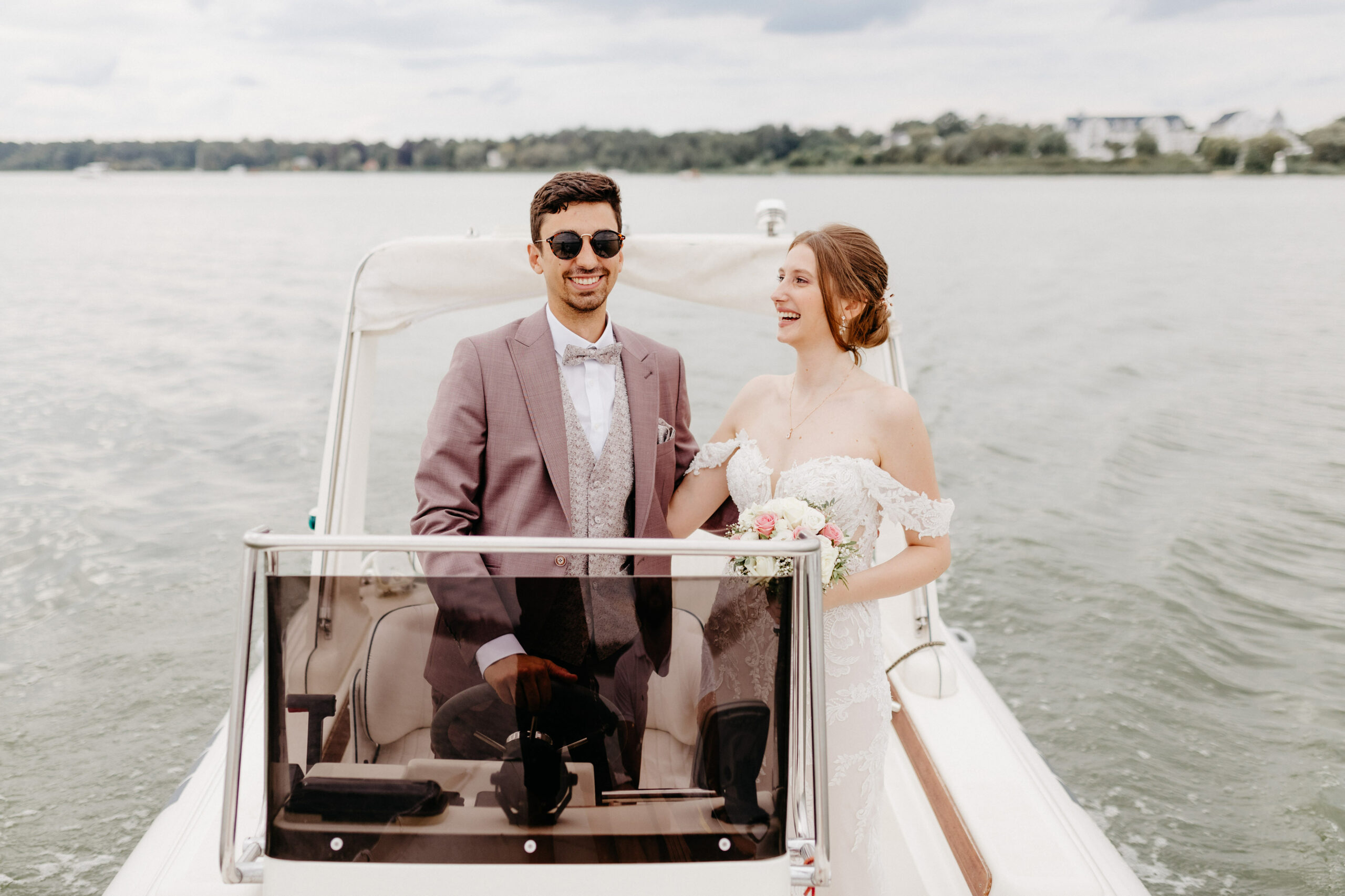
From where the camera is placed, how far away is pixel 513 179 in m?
63.7

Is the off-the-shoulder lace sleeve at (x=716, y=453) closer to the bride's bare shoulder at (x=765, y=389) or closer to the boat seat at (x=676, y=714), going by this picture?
the bride's bare shoulder at (x=765, y=389)

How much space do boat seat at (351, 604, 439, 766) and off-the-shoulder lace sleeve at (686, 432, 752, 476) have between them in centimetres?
121

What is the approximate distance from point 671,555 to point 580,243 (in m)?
0.98

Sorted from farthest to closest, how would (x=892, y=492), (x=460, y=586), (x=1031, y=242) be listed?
(x=1031, y=242) < (x=892, y=492) < (x=460, y=586)

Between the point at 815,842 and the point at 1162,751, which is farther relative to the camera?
the point at 1162,751

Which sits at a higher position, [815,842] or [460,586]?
[460,586]

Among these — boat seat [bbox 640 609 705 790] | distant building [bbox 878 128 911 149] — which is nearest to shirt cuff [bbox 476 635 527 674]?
boat seat [bbox 640 609 705 790]

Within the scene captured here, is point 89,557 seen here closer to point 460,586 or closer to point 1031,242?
point 460,586

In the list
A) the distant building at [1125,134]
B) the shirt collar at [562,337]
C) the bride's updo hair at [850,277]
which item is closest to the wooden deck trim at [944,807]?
the bride's updo hair at [850,277]

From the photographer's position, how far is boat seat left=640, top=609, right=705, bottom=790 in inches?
66.9

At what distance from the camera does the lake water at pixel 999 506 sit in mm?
5531

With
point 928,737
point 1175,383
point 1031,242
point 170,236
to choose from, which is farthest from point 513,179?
point 928,737

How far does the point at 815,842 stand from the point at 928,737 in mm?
1316

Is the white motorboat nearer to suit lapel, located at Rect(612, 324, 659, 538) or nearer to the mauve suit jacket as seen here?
the mauve suit jacket
